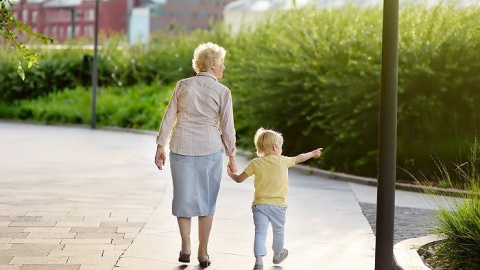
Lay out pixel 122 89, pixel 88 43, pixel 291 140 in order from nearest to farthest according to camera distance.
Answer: pixel 291 140 < pixel 122 89 < pixel 88 43

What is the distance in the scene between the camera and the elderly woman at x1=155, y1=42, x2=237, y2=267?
27.9 ft

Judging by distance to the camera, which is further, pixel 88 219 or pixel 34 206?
pixel 34 206

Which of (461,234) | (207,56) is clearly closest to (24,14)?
(207,56)

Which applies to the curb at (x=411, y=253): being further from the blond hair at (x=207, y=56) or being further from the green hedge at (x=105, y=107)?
the green hedge at (x=105, y=107)

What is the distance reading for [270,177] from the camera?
27.7 feet

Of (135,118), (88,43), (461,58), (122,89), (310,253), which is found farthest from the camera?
(88,43)

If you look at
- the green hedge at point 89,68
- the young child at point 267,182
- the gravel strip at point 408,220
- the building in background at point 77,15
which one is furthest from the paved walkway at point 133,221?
the building in background at point 77,15

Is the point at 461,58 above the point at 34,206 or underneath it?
above

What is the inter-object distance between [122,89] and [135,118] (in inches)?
206

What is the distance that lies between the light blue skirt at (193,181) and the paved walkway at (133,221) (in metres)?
0.47

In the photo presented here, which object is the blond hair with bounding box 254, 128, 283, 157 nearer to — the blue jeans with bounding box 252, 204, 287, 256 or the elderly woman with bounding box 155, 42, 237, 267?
the elderly woman with bounding box 155, 42, 237, 267

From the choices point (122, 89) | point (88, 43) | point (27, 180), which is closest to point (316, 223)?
point (27, 180)

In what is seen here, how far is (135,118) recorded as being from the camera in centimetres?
3469

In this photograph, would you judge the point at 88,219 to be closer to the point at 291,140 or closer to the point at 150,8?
the point at 291,140
